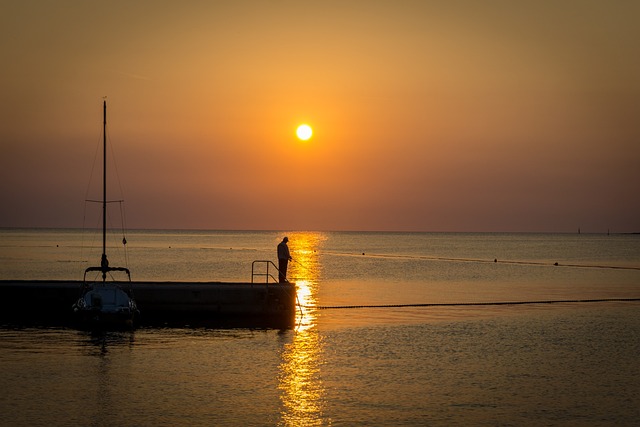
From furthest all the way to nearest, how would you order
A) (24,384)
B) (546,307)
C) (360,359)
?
1. (546,307)
2. (360,359)
3. (24,384)

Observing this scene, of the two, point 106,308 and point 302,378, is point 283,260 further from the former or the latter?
point 302,378

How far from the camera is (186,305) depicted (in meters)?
35.2

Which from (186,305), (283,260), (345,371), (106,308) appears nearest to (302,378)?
(345,371)

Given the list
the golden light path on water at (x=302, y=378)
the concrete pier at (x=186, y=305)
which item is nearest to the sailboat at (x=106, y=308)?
the concrete pier at (x=186, y=305)

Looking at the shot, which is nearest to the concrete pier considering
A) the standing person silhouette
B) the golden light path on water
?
the standing person silhouette

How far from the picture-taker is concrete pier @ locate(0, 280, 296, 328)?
35031 mm

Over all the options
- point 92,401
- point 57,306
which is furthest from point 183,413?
point 57,306

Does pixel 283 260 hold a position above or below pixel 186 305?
above

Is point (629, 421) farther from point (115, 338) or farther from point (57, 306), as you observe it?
point (57, 306)

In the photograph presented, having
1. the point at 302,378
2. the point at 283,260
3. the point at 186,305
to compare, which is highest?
the point at 283,260

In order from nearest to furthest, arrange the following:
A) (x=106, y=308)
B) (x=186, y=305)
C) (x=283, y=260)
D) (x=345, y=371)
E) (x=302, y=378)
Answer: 1. (x=302, y=378)
2. (x=345, y=371)
3. (x=106, y=308)
4. (x=186, y=305)
5. (x=283, y=260)

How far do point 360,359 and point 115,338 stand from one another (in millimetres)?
10062

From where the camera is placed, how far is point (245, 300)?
116 feet

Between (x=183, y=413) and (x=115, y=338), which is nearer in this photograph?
(x=183, y=413)
